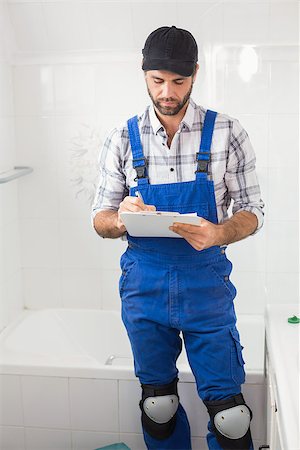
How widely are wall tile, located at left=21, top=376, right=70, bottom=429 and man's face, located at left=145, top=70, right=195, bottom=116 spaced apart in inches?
44.8

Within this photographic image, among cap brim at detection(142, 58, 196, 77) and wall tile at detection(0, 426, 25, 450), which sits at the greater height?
cap brim at detection(142, 58, 196, 77)

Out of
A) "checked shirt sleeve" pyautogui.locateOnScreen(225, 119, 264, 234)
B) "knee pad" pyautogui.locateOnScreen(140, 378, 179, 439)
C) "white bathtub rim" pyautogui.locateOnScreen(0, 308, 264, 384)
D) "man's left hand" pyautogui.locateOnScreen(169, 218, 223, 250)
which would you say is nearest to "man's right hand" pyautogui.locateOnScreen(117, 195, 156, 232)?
"man's left hand" pyautogui.locateOnScreen(169, 218, 223, 250)

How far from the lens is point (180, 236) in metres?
2.08

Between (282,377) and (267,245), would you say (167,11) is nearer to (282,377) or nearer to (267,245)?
(267,245)

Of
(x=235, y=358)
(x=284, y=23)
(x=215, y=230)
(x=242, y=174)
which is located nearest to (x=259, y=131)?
(x=284, y=23)

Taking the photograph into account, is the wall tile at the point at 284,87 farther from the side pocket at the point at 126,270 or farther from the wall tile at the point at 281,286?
the side pocket at the point at 126,270

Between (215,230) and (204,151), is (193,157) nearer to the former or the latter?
(204,151)

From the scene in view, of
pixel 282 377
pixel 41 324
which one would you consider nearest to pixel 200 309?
pixel 282 377

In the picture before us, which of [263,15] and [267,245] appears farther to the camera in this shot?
[267,245]

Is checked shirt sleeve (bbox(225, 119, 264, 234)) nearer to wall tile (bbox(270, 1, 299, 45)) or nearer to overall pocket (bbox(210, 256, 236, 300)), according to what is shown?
overall pocket (bbox(210, 256, 236, 300))

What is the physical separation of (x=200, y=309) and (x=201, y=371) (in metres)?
0.21

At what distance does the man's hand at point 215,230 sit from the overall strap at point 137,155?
0.83 ft

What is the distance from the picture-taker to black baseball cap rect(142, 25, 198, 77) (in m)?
2.11

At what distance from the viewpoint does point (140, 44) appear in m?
3.13
